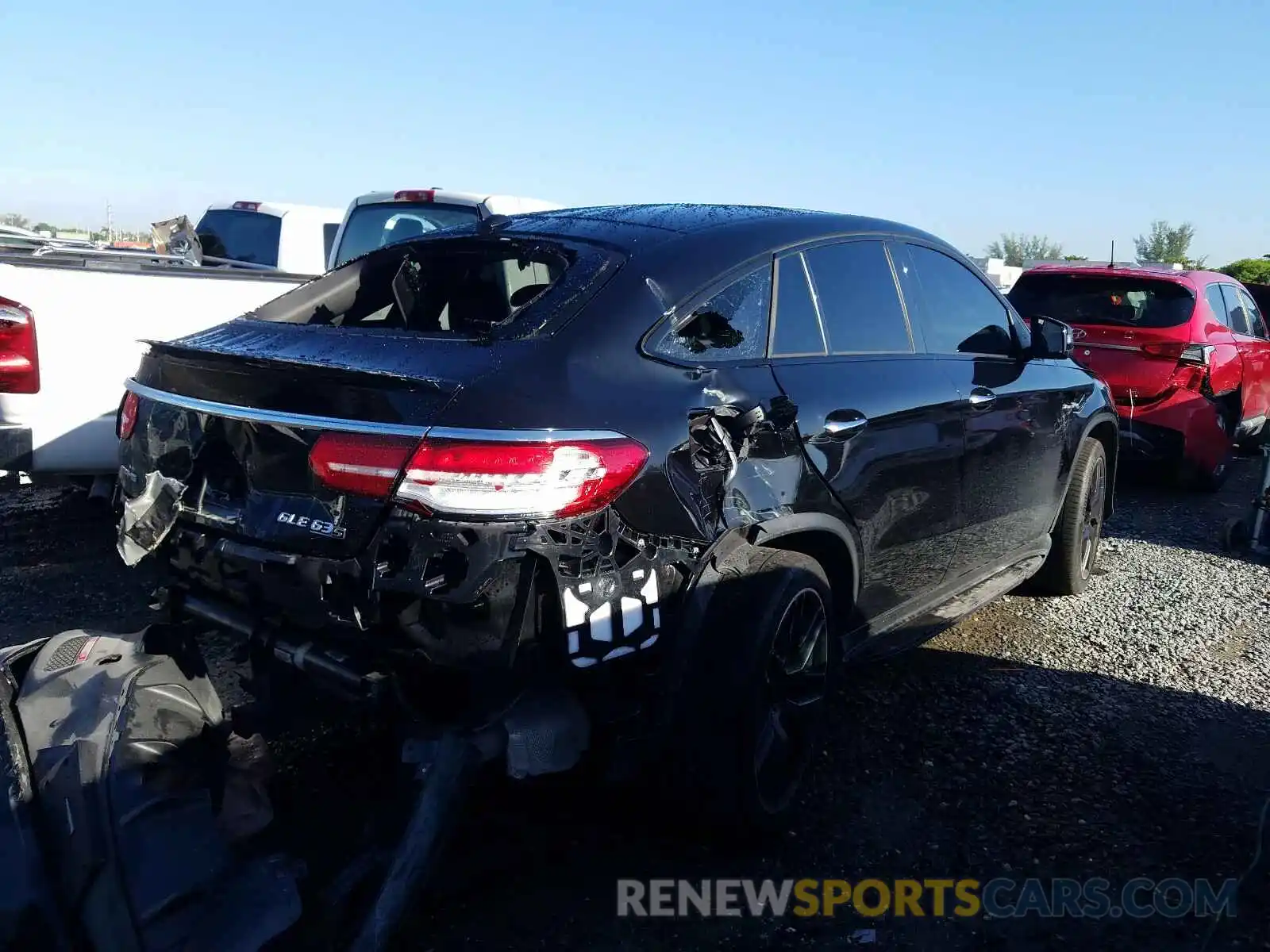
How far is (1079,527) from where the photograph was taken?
507 centimetres

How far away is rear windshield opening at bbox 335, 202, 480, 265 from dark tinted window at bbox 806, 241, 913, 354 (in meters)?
4.98

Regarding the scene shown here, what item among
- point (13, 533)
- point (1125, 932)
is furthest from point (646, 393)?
point (13, 533)

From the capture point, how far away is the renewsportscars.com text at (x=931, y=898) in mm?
2797

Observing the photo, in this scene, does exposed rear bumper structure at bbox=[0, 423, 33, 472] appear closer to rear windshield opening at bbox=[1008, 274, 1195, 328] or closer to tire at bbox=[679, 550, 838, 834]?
tire at bbox=[679, 550, 838, 834]

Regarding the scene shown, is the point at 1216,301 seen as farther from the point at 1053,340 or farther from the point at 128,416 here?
the point at 128,416

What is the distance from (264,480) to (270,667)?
474 millimetres

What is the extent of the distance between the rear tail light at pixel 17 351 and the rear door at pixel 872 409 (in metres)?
3.49

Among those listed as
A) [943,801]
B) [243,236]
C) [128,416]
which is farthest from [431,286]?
[243,236]

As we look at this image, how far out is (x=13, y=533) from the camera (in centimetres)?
594

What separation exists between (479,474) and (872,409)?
1.48 metres

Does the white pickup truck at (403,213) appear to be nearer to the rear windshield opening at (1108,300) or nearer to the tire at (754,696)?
the rear windshield opening at (1108,300)

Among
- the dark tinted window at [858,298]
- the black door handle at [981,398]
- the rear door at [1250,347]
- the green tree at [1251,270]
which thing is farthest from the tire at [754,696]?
the green tree at [1251,270]

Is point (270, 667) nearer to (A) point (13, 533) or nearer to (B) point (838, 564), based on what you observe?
(B) point (838, 564)

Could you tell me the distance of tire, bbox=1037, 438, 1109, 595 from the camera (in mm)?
5004
